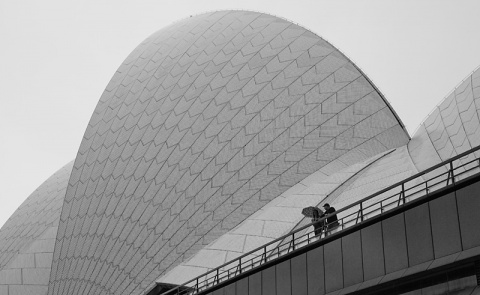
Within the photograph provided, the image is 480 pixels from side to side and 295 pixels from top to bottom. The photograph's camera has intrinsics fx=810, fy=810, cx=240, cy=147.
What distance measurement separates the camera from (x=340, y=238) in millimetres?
15898

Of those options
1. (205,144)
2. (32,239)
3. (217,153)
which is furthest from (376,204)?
(32,239)

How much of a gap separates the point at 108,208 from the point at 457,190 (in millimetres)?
18869

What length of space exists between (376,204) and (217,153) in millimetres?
13490

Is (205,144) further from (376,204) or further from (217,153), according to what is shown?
(376,204)

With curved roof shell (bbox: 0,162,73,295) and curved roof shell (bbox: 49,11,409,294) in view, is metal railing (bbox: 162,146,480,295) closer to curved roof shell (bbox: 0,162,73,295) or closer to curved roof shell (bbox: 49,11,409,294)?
curved roof shell (bbox: 49,11,409,294)

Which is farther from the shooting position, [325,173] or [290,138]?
[290,138]

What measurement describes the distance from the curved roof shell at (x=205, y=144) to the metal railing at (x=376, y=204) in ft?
15.3

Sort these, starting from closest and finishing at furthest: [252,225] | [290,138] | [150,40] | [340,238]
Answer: [340,238] < [252,225] < [290,138] < [150,40]

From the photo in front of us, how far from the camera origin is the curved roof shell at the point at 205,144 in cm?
2722

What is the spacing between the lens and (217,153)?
2917cm

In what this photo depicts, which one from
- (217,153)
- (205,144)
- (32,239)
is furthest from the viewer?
(32,239)

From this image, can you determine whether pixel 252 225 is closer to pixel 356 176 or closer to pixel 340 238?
pixel 356 176

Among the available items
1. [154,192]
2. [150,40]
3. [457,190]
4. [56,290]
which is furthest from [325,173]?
[150,40]

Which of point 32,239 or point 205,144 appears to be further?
point 32,239
